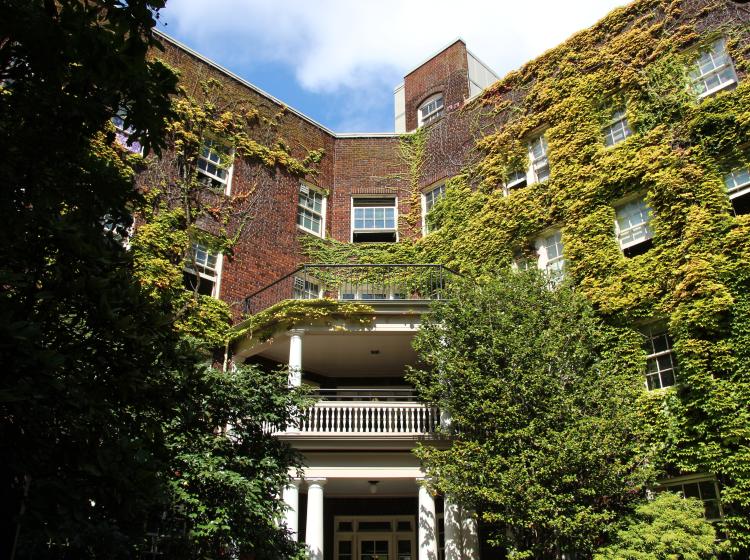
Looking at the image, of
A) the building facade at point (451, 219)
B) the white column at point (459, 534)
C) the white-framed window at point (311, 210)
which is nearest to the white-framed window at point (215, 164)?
the building facade at point (451, 219)

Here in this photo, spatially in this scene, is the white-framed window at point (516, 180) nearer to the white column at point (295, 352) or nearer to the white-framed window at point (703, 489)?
the white column at point (295, 352)

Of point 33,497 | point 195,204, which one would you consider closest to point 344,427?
point 195,204

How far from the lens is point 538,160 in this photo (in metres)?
17.3

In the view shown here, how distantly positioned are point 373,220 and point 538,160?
19.5 ft

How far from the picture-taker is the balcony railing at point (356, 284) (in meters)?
17.8

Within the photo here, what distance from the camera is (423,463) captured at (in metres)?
12.9

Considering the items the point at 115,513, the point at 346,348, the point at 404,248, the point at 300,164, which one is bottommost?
the point at 115,513

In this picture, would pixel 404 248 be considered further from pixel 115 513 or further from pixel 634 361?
pixel 115 513

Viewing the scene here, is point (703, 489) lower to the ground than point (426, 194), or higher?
lower

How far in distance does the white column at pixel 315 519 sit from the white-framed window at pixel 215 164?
8784 millimetres

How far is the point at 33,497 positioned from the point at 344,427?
977 cm

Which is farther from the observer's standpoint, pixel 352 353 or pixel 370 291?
pixel 370 291

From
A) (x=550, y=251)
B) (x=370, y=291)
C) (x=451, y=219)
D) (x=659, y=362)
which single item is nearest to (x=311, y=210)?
(x=370, y=291)

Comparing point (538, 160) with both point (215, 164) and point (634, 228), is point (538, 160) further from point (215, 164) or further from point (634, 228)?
point (215, 164)
